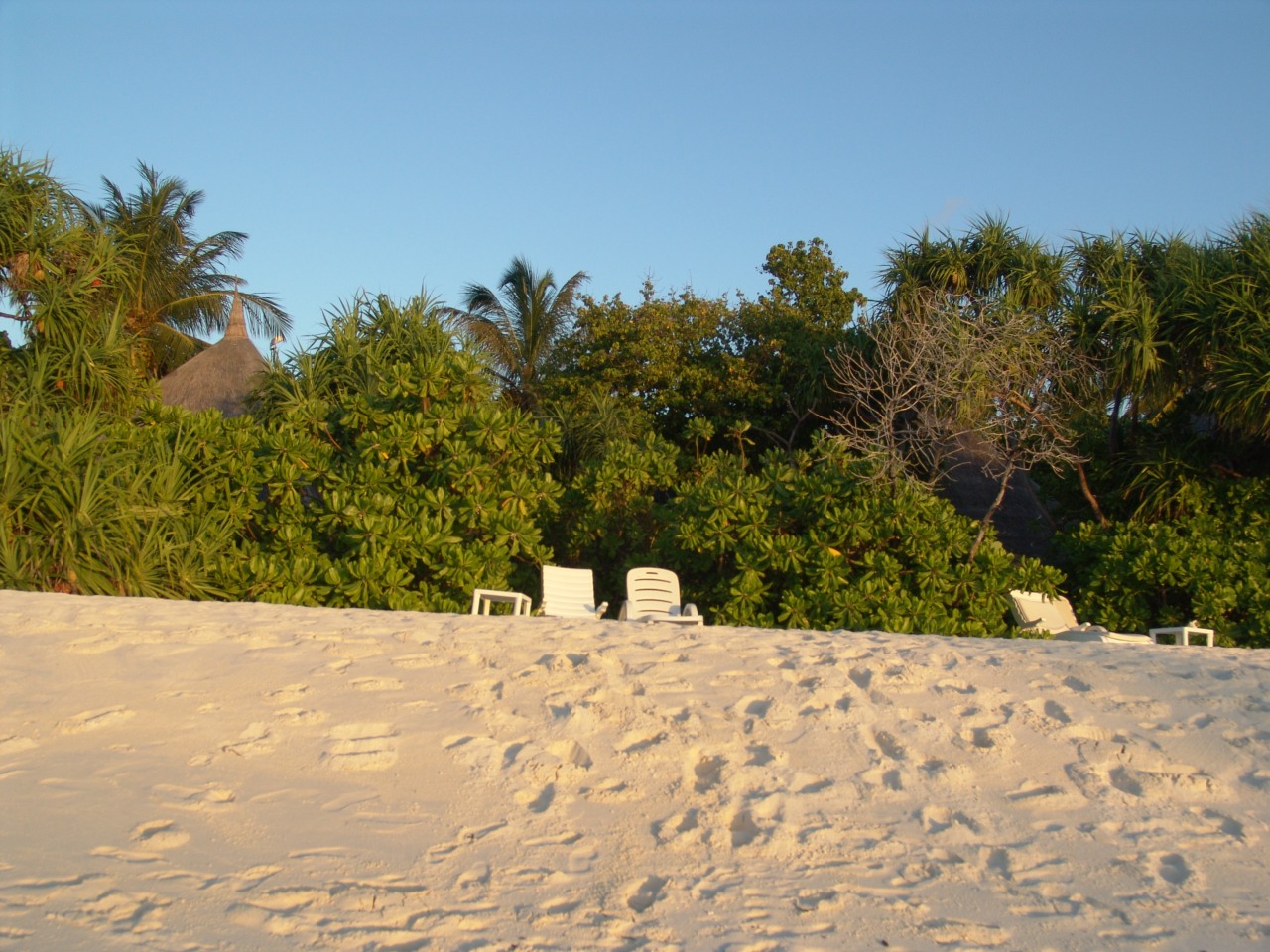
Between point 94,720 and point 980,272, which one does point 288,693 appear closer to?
point 94,720

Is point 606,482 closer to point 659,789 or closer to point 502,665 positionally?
point 502,665

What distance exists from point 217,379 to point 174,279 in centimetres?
531

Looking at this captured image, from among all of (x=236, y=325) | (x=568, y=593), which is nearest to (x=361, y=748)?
(x=568, y=593)

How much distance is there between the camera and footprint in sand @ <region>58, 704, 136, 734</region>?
4.48 metres

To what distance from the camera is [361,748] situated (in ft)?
14.8

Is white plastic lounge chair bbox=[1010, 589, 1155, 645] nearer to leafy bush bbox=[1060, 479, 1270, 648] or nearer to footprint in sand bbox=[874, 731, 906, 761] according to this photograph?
leafy bush bbox=[1060, 479, 1270, 648]

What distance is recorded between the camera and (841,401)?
14820 millimetres

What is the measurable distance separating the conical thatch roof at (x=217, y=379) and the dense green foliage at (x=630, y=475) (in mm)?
4035

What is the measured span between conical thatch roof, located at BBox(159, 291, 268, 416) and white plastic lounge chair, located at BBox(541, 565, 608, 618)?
8636 mm

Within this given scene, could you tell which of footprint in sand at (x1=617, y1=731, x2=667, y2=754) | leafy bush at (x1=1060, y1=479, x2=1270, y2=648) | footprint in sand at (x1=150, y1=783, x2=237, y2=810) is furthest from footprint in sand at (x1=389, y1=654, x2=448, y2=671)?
leafy bush at (x1=1060, y1=479, x2=1270, y2=648)

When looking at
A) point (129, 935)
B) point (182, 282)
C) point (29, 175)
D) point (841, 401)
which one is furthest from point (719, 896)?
point (182, 282)

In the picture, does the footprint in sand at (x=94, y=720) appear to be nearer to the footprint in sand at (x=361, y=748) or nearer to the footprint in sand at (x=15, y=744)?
the footprint in sand at (x=15, y=744)

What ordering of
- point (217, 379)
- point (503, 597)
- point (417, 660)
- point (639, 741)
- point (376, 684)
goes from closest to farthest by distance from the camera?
point (639, 741), point (376, 684), point (417, 660), point (503, 597), point (217, 379)

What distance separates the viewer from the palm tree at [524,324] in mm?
22016
